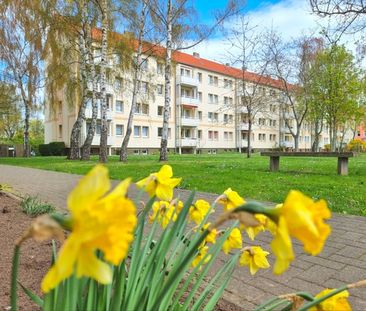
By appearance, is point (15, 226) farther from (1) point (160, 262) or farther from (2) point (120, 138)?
(2) point (120, 138)

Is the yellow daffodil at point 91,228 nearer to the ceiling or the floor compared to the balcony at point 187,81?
nearer to the floor

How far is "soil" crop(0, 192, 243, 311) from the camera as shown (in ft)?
7.45

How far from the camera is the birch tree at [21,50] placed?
25473mm

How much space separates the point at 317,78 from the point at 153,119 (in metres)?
23.0

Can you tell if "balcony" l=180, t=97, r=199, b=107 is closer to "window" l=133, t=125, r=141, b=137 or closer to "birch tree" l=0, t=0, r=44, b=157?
"window" l=133, t=125, r=141, b=137

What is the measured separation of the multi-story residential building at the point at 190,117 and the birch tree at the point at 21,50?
13.0ft

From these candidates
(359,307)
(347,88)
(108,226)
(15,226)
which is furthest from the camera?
(347,88)

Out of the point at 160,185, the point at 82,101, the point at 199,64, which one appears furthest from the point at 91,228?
the point at 199,64

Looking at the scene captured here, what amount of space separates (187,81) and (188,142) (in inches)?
353

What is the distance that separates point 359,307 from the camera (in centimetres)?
227

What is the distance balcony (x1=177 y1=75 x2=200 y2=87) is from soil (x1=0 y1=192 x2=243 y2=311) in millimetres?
45972

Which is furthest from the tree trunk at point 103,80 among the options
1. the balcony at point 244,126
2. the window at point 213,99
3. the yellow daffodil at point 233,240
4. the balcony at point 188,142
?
the balcony at point 244,126

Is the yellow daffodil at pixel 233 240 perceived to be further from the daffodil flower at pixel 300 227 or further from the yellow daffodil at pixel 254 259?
the daffodil flower at pixel 300 227

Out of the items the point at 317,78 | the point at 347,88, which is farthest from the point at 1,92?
the point at 347,88
